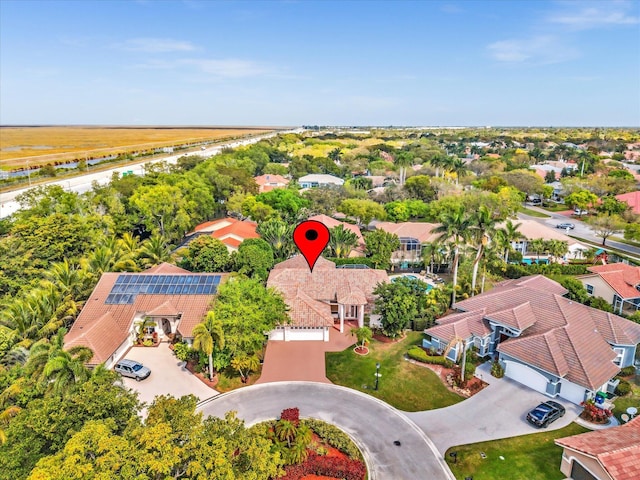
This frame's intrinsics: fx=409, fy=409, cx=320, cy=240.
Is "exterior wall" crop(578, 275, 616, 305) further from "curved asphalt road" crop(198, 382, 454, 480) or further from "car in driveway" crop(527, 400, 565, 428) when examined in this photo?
"curved asphalt road" crop(198, 382, 454, 480)

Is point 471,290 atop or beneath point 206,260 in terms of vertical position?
beneath

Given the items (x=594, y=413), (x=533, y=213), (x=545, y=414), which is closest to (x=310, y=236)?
(x=545, y=414)

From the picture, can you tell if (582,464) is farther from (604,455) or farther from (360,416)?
(360,416)

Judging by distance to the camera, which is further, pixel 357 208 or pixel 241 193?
pixel 241 193

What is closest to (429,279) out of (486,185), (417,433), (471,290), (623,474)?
(471,290)

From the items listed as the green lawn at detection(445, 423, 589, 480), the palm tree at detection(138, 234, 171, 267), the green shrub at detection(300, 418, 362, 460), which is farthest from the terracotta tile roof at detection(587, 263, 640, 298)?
the palm tree at detection(138, 234, 171, 267)

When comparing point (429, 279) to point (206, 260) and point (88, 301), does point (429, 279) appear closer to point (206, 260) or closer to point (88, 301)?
point (206, 260)

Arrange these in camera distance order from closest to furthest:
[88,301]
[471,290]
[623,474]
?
[623,474] → [88,301] → [471,290]
